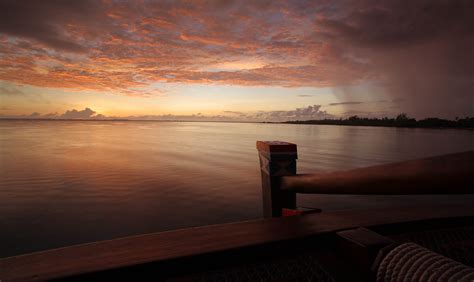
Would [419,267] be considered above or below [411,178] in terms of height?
below

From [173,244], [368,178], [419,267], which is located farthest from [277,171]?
[419,267]

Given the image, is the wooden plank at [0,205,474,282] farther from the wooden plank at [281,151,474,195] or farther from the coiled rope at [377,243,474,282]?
the coiled rope at [377,243,474,282]

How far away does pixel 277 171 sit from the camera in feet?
6.88

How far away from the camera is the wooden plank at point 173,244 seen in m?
0.98

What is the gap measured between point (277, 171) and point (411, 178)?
117 centimetres

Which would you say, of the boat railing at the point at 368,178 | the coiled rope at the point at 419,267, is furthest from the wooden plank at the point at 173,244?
the coiled rope at the point at 419,267

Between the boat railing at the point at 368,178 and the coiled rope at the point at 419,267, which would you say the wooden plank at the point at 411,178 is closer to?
the boat railing at the point at 368,178

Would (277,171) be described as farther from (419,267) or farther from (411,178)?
(419,267)

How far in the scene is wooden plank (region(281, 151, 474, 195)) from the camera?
820 mm

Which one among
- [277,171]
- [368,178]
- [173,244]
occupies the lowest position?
[173,244]

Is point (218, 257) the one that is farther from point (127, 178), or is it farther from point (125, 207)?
point (127, 178)

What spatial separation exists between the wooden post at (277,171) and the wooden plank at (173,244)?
0.47 metres

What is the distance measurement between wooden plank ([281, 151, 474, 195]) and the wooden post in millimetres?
544

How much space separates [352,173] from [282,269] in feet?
2.62
